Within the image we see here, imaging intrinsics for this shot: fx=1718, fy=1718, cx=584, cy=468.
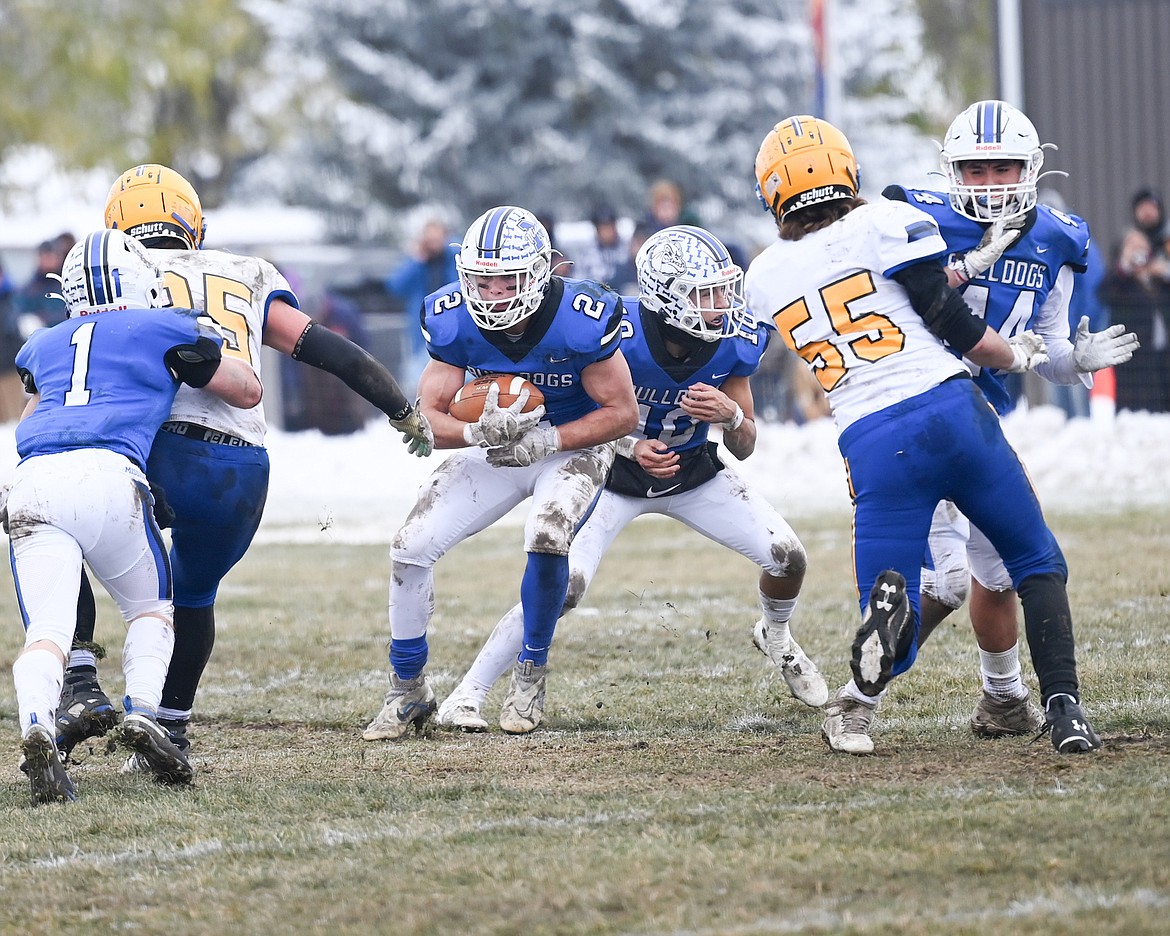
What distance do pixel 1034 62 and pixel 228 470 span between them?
1373 cm

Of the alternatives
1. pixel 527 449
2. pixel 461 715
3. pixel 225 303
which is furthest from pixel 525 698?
pixel 225 303

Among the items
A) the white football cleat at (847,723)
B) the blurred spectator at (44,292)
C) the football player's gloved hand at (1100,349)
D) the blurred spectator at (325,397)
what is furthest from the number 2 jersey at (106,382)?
the blurred spectator at (325,397)

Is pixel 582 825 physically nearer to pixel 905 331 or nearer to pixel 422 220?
pixel 905 331

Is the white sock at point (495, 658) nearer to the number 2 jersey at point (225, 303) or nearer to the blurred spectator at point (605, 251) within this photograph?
the number 2 jersey at point (225, 303)

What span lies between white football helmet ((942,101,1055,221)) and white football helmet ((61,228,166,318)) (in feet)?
8.19

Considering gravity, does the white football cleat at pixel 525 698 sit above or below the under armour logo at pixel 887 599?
below

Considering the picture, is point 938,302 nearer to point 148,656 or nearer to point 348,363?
point 348,363

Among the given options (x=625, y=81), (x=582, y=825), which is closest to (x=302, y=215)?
(x=625, y=81)

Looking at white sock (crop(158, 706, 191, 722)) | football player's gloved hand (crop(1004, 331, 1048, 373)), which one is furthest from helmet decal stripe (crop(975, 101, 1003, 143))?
→ white sock (crop(158, 706, 191, 722))

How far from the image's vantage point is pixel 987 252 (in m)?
5.25

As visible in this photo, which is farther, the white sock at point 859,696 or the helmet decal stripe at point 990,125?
the helmet decal stripe at point 990,125

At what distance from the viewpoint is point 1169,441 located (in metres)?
13.1

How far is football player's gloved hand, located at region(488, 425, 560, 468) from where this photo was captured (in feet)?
18.6

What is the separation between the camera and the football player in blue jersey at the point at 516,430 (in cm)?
563
